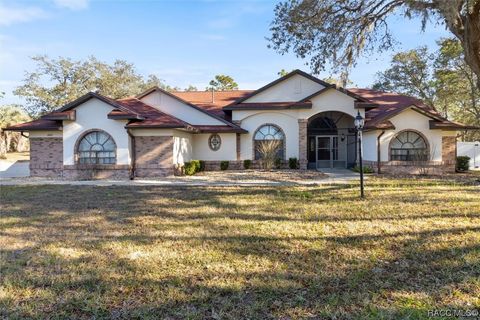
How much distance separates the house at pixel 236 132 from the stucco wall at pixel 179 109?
68 millimetres

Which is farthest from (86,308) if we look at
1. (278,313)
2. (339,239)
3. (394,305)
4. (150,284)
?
(339,239)

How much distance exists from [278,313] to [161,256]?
7.72 feet

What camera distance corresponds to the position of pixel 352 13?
40.7 ft

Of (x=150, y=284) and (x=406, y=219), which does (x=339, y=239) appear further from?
(x=150, y=284)

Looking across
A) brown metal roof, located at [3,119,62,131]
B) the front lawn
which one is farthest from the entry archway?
brown metal roof, located at [3,119,62,131]

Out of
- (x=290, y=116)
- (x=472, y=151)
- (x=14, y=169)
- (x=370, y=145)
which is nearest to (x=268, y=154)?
(x=290, y=116)

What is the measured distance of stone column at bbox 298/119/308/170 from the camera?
21.1 m

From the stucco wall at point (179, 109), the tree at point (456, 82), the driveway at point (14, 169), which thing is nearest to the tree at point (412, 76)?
the tree at point (456, 82)

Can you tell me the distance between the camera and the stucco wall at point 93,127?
57.0ft

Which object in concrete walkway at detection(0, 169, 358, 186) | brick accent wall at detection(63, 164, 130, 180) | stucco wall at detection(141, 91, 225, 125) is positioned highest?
stucco wall at detection(141, 91, 225, 125)

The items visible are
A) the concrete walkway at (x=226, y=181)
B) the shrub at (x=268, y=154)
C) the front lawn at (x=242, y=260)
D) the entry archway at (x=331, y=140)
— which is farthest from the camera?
the entry archway at (x=331, y=140)

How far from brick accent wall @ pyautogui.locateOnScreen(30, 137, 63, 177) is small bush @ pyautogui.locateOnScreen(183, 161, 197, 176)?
23.4 ft

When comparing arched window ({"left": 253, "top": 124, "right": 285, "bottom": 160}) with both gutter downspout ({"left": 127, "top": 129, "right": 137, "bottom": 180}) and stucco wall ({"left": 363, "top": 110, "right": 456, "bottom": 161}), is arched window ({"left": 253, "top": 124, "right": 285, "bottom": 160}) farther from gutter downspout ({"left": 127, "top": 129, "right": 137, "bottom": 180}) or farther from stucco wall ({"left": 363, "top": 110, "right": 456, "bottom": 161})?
gutter downspout ({"left": 127, "top": 129, "right": 137, "bottom": 180})

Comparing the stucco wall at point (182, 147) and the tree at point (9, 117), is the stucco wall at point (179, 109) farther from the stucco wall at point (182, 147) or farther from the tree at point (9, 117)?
the tree at point (9, 117)
